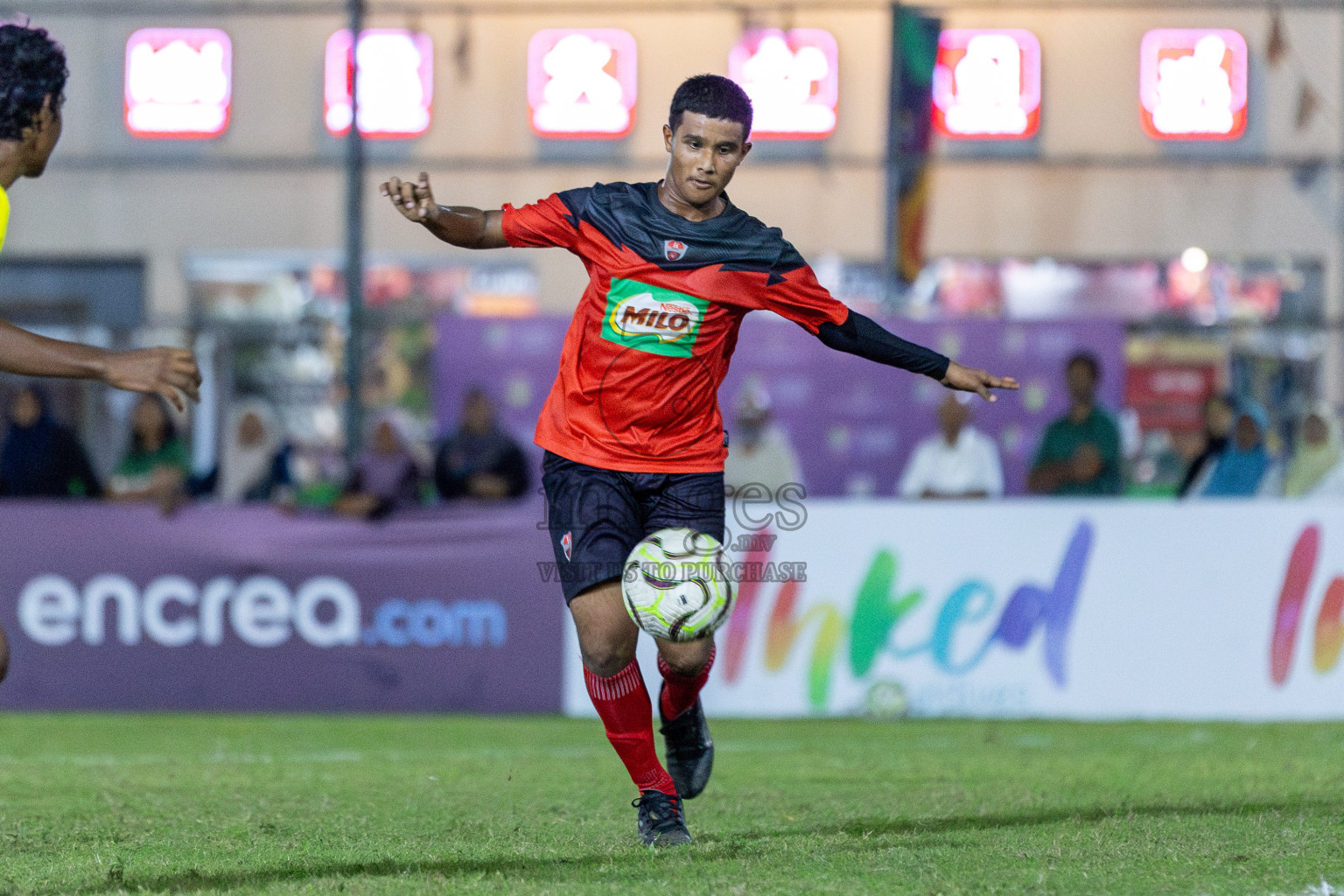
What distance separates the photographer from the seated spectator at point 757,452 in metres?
10.5

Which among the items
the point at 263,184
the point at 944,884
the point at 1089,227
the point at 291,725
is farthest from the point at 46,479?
the point at 1089,227

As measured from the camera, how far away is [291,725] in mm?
9383

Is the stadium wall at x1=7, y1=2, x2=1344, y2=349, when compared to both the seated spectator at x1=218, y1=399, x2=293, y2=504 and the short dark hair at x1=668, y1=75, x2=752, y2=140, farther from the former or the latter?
the short dark hair at x1=668, y1=75, x2=752, y2=140

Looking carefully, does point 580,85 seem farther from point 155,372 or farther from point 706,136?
point 155,372

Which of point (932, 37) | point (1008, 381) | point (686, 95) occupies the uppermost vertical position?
point (932, 37)

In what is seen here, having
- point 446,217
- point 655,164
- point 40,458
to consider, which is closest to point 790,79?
point 655,164

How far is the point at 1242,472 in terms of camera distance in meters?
10.9

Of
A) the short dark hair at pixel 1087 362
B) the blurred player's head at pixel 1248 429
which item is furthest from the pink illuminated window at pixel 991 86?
the blurred player's head at pixel 1248 429

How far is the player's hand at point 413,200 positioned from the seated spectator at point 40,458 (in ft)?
20.3

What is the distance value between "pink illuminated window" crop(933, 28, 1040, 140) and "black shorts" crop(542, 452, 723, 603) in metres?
9.61

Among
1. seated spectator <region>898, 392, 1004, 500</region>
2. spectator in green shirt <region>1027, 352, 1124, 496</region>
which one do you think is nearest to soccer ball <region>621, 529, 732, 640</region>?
seated spectator <region>898, 392, 1004, 500</region>

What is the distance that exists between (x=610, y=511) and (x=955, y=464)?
18.7 ft

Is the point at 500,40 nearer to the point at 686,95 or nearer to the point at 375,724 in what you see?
the point at 375,724

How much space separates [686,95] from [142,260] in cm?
1195
